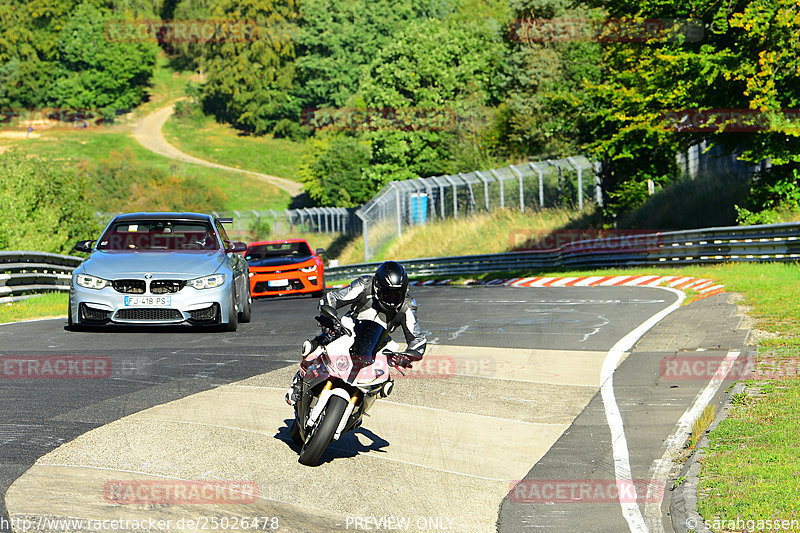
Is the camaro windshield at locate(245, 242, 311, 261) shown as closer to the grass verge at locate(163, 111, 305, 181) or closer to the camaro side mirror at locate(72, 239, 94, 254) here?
the camaro side mirror at locate(72, 239, 94, 254)

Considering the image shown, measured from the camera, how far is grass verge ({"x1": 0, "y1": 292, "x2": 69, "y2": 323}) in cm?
1867

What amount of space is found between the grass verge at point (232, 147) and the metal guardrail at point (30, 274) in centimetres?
8645

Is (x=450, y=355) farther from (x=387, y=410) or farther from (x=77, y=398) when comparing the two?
(x=77, y=398)

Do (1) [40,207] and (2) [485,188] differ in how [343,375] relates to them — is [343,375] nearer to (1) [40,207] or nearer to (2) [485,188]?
(1) [40,207]

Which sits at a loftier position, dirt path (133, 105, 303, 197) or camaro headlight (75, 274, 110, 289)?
camaro headlight (75, 274, 110, 289)

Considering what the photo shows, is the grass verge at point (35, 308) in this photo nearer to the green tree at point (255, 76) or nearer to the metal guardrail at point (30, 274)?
the metal guardrail at point (30, 274)

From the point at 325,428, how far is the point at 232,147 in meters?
117

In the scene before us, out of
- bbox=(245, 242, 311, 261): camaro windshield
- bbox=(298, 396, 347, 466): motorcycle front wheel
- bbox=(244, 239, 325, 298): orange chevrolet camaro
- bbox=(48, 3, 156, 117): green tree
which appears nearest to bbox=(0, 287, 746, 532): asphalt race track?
bbox=(298, 396, 347, 466): motorcycle front wheel

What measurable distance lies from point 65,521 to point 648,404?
19.9 feet

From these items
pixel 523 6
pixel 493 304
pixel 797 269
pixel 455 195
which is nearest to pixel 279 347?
pixel 493 304

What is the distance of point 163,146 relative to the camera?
119 metres

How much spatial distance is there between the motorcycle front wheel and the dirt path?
315 feet

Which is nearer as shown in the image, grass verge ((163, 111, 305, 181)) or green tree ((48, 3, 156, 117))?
grass verge ((163, 111, 305, 181))

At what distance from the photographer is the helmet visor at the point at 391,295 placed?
23.2ft
